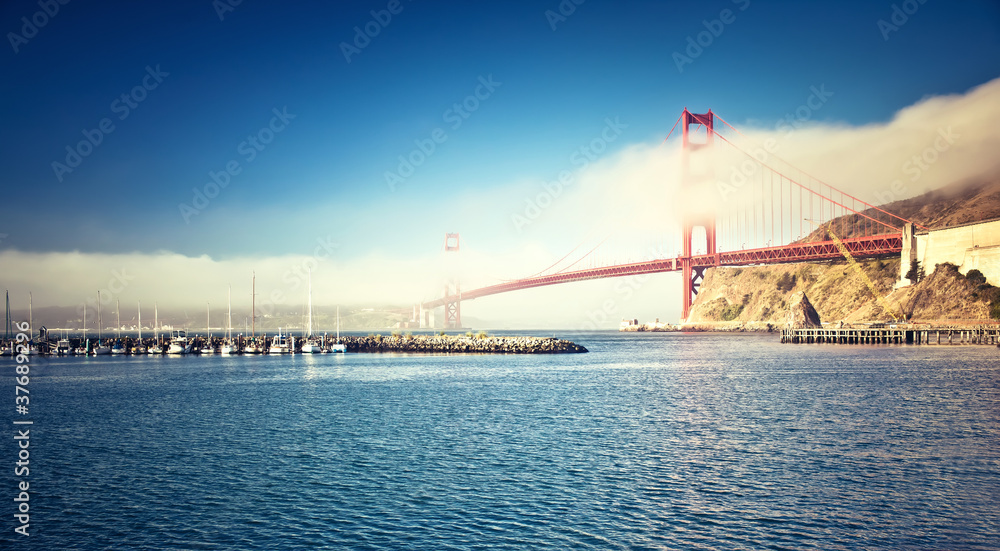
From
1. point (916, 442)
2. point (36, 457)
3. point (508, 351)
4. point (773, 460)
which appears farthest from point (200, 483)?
point (508, 351)

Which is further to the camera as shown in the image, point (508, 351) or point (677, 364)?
point (508, 351)

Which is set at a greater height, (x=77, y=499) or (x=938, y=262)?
(x=938, y=262)

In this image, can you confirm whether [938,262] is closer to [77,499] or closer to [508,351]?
[508,351]

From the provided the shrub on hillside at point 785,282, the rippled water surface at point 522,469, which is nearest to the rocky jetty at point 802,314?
the shrub on hillside at point 785,282

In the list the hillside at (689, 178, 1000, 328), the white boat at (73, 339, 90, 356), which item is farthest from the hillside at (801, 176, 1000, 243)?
the white boat at (73, 339, 90, 356)

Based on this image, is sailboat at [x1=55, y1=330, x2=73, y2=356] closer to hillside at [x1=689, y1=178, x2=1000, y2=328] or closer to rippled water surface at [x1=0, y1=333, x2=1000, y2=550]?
rippled water surface at [x1=0, y1=333, x2=1000, y2=550]

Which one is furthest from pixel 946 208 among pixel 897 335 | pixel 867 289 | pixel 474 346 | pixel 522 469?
pixel 522 469
